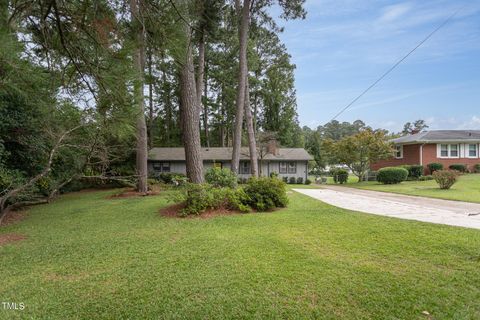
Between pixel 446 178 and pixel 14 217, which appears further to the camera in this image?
pixel 446 178

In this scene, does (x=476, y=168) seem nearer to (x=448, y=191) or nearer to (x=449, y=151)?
(x=449, y=151)

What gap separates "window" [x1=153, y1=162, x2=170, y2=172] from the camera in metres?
24.0

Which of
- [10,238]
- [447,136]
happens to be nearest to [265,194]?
[10,238]

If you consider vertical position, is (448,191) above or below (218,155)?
below

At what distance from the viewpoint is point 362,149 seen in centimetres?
2108

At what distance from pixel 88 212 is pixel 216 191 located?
4256 mm

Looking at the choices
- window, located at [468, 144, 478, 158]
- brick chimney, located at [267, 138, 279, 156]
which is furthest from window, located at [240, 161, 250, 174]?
window, located at [468, 144, 478, 158]

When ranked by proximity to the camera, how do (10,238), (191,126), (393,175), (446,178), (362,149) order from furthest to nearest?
1. (362,149)
2. (393,175)
3. (446,178)
4. (191,126)
5. (10,238)

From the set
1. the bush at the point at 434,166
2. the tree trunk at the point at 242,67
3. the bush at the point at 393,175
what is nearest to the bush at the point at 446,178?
the bush at the point at 393,175

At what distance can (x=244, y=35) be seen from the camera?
12414mm

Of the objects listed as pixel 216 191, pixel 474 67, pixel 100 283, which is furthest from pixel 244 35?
Answer: pixel 100 283

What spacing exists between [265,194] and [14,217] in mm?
7975

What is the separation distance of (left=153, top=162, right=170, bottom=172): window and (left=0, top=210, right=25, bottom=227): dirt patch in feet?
46.7

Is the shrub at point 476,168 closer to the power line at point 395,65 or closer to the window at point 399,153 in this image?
the window at point 399,153
